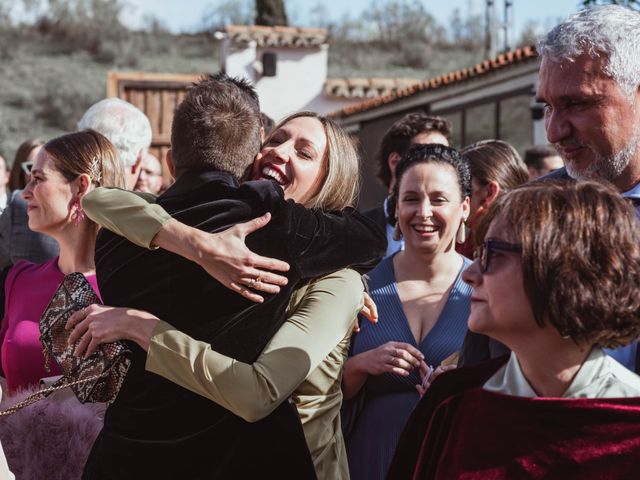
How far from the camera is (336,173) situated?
2.60 meters

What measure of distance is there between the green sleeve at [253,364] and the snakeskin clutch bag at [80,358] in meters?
0.14

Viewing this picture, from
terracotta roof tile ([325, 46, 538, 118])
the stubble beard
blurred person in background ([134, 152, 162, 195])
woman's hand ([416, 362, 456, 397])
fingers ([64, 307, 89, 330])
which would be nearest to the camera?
fingers ([64, 307, 89, 330])

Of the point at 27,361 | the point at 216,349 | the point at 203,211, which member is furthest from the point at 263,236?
the point at 27,361

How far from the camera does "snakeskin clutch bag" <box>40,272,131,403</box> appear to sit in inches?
88.8

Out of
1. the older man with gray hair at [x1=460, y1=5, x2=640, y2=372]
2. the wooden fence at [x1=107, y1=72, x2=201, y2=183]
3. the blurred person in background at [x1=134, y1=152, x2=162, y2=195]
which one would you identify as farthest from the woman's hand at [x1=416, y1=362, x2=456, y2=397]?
the wooden fence at [x1=107, y1=72, x2=201, y2=183]

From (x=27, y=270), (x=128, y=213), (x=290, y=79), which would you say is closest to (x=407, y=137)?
(x=27, y=270)

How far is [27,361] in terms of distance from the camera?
124 inches

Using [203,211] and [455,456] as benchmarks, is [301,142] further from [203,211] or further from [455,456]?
[455,456]

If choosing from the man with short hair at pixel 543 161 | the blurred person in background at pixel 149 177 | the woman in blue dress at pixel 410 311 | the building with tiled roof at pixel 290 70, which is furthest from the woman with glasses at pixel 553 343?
the building with tiled roof at pixel 290 70

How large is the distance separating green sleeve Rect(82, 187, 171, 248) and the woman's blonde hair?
1.67 feet

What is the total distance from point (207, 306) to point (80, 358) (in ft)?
1.38

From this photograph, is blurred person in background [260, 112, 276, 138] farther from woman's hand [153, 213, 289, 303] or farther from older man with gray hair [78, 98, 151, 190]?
older man with gray hair [78, 98, 151, 190]

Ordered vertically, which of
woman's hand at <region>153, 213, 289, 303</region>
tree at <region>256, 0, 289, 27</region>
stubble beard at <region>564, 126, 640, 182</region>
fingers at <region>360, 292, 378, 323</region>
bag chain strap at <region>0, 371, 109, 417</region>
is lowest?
bag chain strap at <region>0, 371, 109, 417</region>

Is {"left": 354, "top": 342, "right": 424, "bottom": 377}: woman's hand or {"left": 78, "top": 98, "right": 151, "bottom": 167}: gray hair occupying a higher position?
{"left": 78, "top": 98, "right": 151, "bottom": 167}: gray hair
